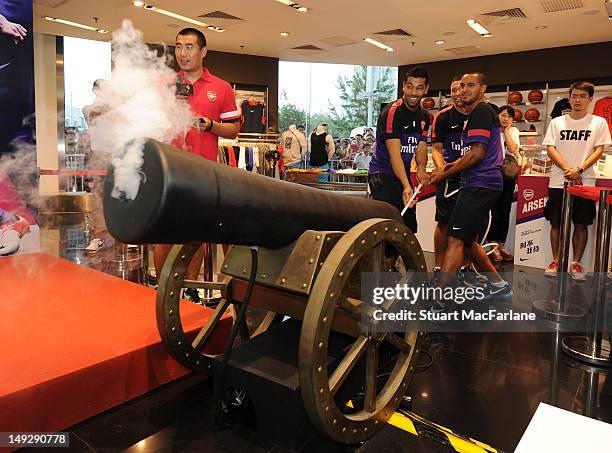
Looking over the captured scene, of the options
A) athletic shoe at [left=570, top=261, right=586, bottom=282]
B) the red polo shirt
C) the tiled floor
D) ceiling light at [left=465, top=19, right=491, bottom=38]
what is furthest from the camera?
ceiling light at [left=465, top=19, right=491, bottom=38]

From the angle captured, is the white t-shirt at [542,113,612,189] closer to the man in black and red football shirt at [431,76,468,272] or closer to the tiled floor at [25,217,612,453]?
the man in black and red football shirt at [431,76,468,272]

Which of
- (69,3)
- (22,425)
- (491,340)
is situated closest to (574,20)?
(491,340)

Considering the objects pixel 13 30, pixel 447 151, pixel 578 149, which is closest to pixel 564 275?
pixel 447 151

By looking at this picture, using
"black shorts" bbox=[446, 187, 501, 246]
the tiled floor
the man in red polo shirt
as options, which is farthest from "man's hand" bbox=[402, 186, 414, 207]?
the man in red polo shirt

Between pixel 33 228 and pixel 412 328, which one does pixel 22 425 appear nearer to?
pixel 412 328

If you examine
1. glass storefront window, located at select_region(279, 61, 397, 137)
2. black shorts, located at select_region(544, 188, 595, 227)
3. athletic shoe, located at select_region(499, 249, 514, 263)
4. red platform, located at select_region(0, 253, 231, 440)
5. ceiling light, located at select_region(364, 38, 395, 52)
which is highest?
ceiling light, located at select_region(364, 38, 395, 52)

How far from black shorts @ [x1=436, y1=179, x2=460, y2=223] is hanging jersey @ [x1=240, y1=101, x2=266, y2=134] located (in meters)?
7.34

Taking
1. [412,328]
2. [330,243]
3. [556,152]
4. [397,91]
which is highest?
[397,91]

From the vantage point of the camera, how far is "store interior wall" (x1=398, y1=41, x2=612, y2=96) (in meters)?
9.66

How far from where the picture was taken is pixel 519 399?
210 centimetres

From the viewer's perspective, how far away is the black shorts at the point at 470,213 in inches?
127

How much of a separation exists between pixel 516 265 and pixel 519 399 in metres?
3.42

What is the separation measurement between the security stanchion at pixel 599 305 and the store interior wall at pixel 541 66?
340 inches

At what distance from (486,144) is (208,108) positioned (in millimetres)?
1791
